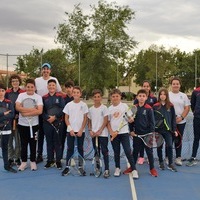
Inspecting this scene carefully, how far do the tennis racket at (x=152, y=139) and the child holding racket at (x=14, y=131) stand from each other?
229 cm

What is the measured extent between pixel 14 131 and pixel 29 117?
667 mm

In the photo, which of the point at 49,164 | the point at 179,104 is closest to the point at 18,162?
the point at 49,164

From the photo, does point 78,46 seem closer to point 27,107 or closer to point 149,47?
point 149,47

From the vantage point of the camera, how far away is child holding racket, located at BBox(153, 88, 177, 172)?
6.00 metres

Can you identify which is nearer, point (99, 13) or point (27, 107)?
point (27, 107)

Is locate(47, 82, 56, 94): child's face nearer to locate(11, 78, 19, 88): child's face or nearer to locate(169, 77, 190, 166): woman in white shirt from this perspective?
locate(11, 78, 19, 88): child's face

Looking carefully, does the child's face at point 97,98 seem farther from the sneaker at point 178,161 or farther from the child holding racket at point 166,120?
the sneaker at point 178,161

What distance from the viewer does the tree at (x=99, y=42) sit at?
30.8 metres

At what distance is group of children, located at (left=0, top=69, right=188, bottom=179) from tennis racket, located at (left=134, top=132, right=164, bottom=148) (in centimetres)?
7

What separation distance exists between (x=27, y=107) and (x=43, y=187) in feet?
5.08

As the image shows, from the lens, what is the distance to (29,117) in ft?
19.6

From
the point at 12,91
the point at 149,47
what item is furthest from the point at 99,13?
the point at 12,91

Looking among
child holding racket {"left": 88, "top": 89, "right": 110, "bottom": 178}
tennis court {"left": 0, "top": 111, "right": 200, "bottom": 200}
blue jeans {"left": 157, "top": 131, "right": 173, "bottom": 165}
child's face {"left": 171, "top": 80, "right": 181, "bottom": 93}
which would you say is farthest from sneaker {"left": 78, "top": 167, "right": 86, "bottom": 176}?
child's face {"left": 171, "top": 80, "right": 181, "bottom": 93}

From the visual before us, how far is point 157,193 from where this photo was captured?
4695 mm
